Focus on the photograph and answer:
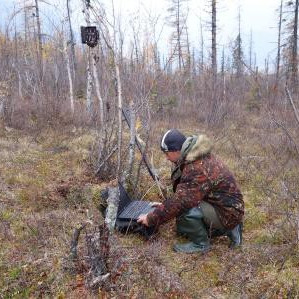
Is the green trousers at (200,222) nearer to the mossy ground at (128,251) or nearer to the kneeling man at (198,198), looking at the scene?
the kneeling man at (198,198)

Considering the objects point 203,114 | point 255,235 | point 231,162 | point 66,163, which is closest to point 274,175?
point 231,162

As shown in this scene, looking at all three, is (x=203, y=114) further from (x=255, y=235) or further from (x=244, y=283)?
(x=244, y=283)

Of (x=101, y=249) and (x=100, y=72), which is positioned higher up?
(x=100, y=72)

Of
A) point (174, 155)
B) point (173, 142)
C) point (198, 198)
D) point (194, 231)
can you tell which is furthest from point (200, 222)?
point (173, 142)

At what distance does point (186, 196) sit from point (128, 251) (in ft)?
2.31

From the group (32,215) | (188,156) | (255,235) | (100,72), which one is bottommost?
(255,235)

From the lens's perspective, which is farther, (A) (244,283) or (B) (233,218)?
(B) (233,218)

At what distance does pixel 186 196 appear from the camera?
3.56 metres

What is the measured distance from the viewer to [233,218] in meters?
3.75

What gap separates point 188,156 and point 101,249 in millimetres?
1139

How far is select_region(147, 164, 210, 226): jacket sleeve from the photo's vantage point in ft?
11.7

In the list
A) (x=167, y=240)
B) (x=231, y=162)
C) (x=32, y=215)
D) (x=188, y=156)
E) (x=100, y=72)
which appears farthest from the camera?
(x=231, y=162)

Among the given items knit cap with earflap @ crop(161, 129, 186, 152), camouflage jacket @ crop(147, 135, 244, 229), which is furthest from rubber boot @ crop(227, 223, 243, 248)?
knit cap with earflap @ crop(161, 129, 186, 152)

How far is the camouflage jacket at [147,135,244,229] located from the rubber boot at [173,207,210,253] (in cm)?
13
